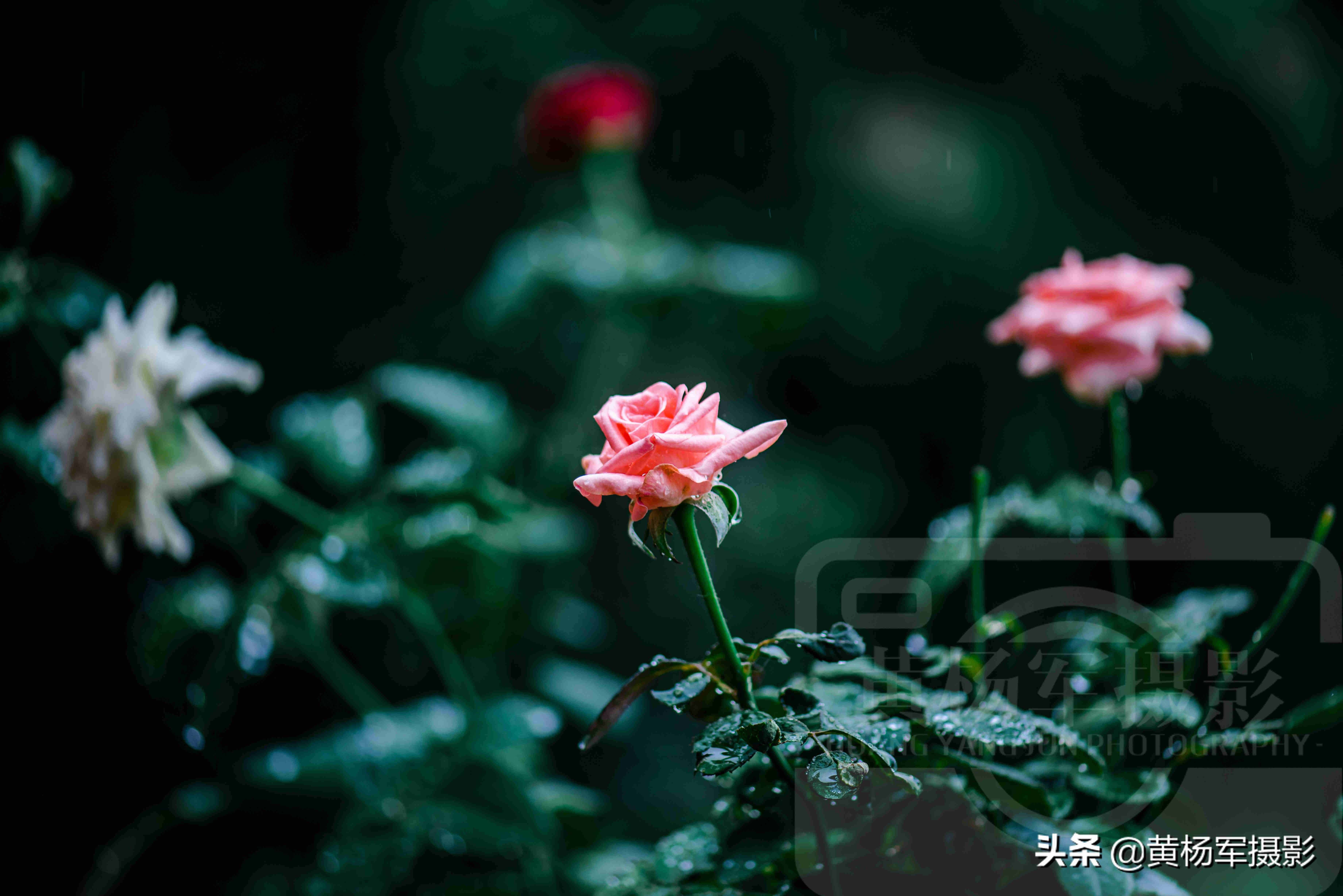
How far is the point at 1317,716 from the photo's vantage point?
309 mm

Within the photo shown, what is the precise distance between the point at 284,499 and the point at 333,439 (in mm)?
113

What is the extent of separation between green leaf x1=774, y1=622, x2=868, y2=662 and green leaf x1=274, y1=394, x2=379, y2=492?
45cm

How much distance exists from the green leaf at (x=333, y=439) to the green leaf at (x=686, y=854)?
15.2 inches

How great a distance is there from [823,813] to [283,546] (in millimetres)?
403

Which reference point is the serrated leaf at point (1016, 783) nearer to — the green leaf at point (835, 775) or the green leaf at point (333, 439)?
the green leaf at point (835, 775)

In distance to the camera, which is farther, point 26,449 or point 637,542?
point 26,449

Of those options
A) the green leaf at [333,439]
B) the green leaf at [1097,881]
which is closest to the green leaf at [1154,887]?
the green leaf at [1097,881]

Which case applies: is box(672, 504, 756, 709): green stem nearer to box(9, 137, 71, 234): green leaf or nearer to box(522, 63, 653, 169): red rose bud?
box(9, 137, 71, 234): green leaf

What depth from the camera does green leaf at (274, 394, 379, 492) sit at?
0.62 metres

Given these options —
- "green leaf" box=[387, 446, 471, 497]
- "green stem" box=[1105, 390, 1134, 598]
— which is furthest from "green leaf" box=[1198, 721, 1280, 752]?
"green leaf" box=[387, 446, 471, 497]

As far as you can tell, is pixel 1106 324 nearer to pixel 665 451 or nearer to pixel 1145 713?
pixel 1145 713

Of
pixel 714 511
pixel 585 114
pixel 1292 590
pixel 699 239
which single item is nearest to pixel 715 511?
pixel 714 511

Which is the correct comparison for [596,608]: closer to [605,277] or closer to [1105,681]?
[605,277]

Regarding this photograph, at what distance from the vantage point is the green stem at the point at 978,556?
1.12 feet
